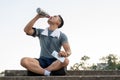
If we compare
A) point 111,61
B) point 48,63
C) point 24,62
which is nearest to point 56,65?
point 48,63

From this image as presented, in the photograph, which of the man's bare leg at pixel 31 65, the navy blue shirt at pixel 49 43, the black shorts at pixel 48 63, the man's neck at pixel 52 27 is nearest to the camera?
the man's bare leg at pixel 31 65

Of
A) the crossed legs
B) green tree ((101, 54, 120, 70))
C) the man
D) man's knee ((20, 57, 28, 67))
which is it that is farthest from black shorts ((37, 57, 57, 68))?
green tree ((101, 54, 120, 70))

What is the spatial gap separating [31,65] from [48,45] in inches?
21.8

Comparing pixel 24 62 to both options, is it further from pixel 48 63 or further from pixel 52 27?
pixel 52 27

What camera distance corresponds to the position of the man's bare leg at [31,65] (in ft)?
18.9

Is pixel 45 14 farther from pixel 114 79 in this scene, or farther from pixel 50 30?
pixel 114 79

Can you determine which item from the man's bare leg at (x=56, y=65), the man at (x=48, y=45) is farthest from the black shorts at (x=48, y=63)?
the man's bare leg at (x=56, y=65)

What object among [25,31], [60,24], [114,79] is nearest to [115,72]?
[60,24]

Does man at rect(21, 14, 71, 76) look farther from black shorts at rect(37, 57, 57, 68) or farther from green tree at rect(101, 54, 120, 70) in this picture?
green tree at rect(101, 54, 120, 70)

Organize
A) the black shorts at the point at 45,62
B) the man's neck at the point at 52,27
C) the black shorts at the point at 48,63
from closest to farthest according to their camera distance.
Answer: the black shorts at the point at 48,63 → the black shorts at the point at 45,62 → the man's neck at the point at 52,27

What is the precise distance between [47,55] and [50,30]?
44cm

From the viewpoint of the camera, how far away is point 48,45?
622 centimetres

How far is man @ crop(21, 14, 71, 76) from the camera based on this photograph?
582 cm

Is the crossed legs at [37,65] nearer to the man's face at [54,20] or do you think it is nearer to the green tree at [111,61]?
the man's face at [54,20]
